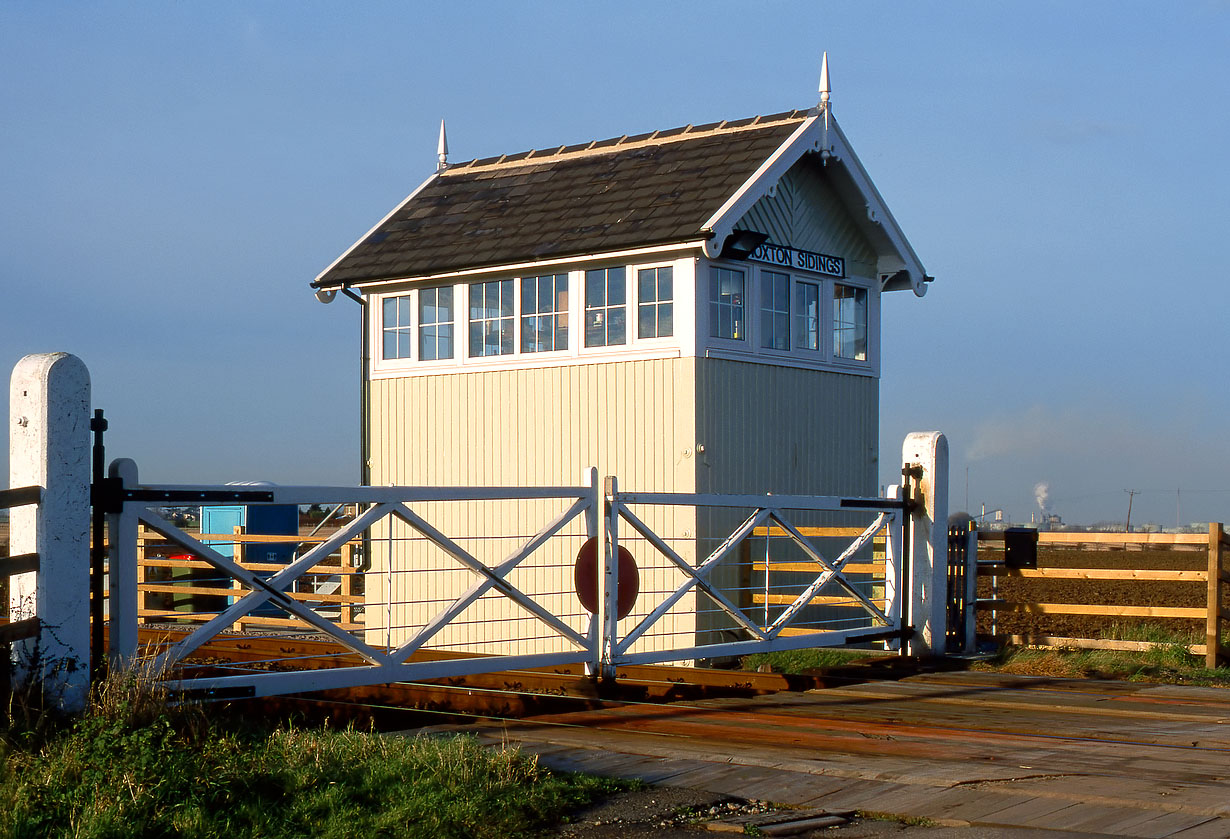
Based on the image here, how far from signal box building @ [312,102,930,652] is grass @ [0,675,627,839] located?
7.48m

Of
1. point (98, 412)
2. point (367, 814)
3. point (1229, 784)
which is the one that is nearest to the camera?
point (367, 814)

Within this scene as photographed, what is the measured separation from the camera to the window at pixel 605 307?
625 inches

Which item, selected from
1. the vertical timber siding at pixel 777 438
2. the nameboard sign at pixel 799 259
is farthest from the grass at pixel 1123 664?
the nameboard sign at pixel 799 259

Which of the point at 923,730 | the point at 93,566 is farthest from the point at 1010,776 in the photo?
the point at 93,566

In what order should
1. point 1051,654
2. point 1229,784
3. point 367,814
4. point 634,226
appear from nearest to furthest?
point 367,814
point 1229,784
point 1051,654
point 634,226

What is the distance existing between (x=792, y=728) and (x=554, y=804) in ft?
9.36

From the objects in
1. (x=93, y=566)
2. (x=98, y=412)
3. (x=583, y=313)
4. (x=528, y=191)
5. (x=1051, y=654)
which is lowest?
(x=1051, y=654)

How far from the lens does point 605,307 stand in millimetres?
16031

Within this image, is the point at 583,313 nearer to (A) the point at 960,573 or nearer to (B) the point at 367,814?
(A) the point at 960,573

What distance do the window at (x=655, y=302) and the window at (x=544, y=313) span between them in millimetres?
1079

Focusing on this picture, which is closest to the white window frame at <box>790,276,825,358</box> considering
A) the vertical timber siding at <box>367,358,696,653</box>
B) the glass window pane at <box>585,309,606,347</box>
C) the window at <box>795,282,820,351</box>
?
the window at <box>795,282,820,351</box>

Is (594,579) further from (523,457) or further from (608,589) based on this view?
(523,457)

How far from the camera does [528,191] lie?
1811cm

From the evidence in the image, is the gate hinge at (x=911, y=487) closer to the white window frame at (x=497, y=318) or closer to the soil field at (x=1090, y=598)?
the soil field at (x=1090, y=598)
